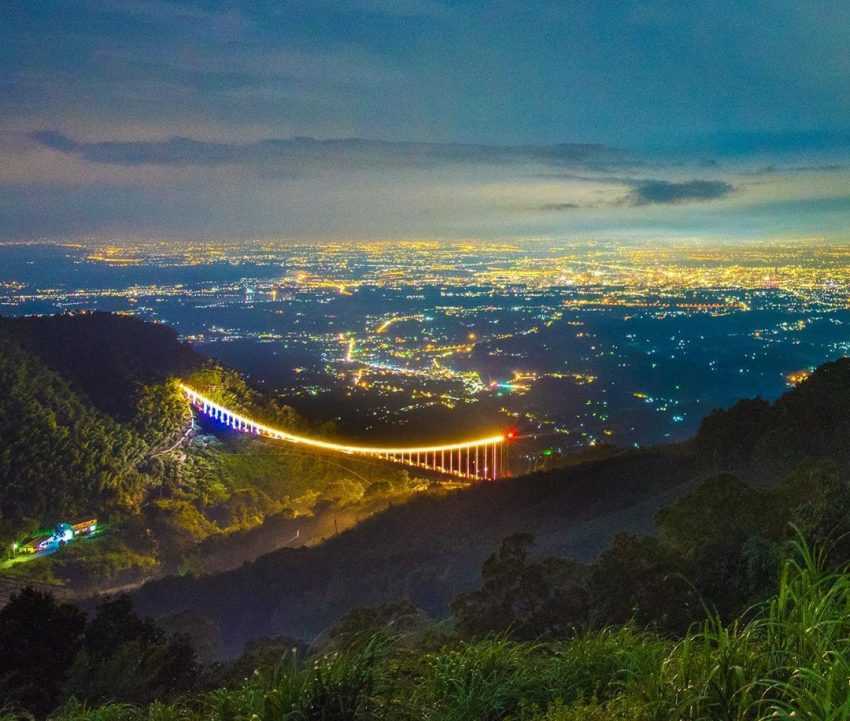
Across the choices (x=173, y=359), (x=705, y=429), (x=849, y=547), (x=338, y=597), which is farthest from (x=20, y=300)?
(x=849, y=547)

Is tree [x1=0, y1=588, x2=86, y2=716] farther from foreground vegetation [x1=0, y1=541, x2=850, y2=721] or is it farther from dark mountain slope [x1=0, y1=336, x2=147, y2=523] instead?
dark mountain slope [x1=0, y1=336, x2=147, y2=523]

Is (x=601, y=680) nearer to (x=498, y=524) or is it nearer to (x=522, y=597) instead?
(x=522, y=597)

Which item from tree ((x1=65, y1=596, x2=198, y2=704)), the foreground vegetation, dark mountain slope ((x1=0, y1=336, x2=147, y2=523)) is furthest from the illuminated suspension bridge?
the foreground vegetation

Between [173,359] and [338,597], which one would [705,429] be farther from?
[173,359]

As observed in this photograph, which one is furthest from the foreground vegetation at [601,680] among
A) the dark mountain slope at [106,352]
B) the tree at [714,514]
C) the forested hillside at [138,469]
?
the dark mountain slope at [106,352]

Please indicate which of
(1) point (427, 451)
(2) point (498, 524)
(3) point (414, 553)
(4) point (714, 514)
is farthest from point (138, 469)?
(4) point (714, 514)
